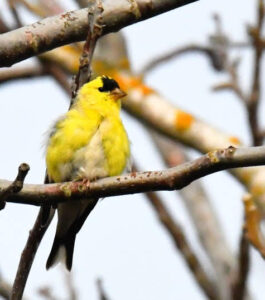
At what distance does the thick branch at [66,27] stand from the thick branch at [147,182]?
0.47 meters

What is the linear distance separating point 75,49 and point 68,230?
2796mm

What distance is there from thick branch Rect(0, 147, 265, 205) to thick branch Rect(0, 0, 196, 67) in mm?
469

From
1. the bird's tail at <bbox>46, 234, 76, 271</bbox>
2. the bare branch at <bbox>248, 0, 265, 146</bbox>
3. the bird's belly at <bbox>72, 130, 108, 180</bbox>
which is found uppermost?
the bare branch at <bbox>248, 0, 265, 146</bbox>

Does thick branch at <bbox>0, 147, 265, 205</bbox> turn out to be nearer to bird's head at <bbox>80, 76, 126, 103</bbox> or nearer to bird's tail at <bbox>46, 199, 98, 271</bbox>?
bird's tail at <bbox>46, 199, 98, 271</bbox>

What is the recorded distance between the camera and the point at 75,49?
6.62m

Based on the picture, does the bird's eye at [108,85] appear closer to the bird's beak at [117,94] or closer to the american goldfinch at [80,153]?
the bird's beak at [117,94]

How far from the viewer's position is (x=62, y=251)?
13.5 ft

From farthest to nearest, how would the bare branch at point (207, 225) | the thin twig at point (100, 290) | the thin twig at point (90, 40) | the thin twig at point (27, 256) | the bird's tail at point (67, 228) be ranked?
the bare branch at point (207, 225)
the bird's tail at point (67, 228)
the thin twig at point (100, 290)
the thin twig at point (27, 256)
the thin twig at point (90, 40)

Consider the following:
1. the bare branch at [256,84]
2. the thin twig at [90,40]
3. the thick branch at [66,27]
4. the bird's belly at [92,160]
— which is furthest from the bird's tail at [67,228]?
the thick branch at [66,27]

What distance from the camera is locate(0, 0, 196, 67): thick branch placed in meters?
2.64

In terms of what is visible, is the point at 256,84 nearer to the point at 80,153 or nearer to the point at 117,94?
the point at 117,94

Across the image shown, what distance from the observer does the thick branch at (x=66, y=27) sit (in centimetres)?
264

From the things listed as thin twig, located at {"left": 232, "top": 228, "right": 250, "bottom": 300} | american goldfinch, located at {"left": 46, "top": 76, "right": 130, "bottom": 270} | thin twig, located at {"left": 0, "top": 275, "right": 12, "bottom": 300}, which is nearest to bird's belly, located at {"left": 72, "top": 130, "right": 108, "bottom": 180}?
american goldfinch, located at {"left": 46, "top": 76, "right": 130, "bottom": 270}

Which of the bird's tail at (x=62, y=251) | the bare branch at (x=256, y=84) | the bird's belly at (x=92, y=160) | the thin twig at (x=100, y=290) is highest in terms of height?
the bare branch at (x=256, y=84)
